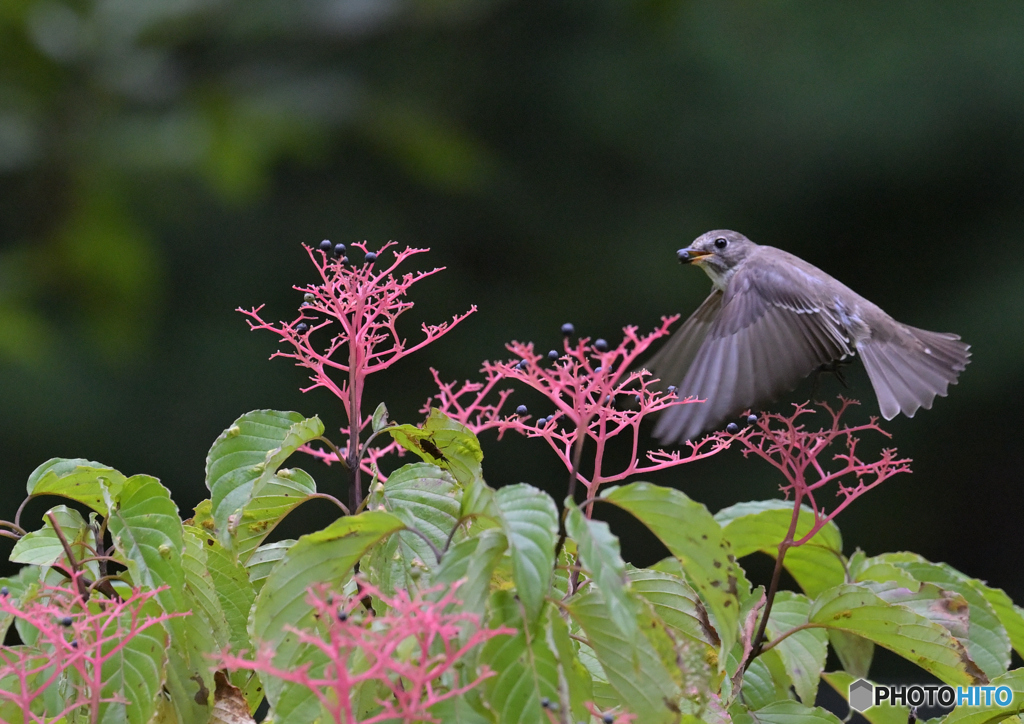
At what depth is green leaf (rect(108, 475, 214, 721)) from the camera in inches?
37.3

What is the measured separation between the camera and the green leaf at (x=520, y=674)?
784 mm

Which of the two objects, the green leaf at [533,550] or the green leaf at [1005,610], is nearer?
the green leaf at [533,550]

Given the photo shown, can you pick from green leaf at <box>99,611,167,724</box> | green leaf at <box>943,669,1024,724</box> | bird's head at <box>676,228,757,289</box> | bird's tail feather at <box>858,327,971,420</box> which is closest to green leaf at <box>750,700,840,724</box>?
green leaf at <box>943,669,1024,724</box>

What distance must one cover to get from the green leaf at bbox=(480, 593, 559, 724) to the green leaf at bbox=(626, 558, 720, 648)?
20 cm

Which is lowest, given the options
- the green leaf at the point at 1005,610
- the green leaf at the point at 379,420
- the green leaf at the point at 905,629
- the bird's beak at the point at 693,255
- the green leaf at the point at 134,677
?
the green leaf at the point at 134,677

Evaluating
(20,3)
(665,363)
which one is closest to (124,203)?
(20,3)

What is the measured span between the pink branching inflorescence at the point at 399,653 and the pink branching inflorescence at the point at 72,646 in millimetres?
175

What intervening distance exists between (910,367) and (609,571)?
5.06 ft

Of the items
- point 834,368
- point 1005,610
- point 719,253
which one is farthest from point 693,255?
point 1005,610

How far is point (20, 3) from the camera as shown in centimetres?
336

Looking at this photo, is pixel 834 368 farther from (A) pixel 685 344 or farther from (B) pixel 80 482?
(B) pixel 80 482

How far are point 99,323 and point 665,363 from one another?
97.9 inches

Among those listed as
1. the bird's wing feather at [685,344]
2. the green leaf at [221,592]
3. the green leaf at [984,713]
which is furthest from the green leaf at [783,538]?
the bird's wing feather at [685,344]

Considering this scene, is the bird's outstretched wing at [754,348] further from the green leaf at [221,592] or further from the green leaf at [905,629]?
the green leaf at [221,592]
